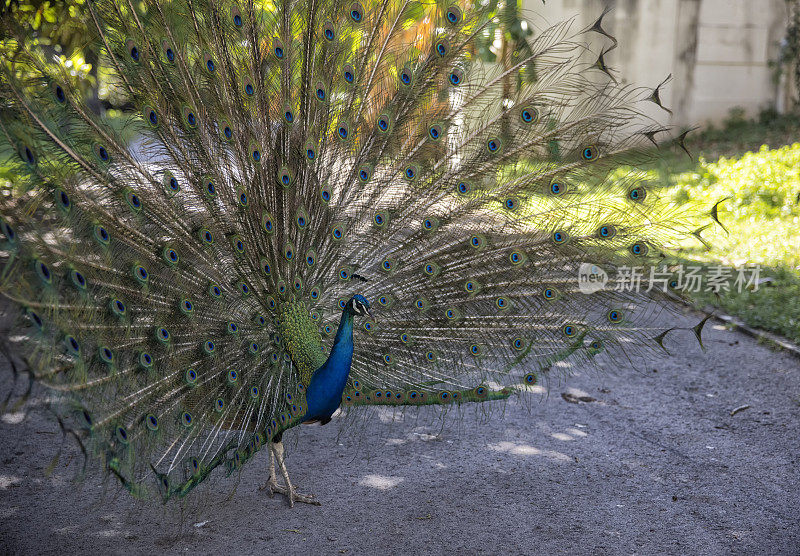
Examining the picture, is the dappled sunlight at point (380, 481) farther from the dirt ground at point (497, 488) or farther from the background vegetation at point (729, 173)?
the background vegetation at point (729, 173)

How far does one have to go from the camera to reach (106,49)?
309cm

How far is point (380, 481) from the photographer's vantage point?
4008 mm

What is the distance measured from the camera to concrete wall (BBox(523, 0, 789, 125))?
1330 centimetres

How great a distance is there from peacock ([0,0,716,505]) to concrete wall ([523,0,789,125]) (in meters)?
10.8

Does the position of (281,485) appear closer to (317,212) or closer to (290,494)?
(290,494)

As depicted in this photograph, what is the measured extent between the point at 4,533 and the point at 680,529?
3.32 m

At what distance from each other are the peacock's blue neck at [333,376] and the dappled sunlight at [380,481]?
31.3 inches

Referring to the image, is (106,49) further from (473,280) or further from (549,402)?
(549,402)

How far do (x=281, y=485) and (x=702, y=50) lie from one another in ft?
42.0

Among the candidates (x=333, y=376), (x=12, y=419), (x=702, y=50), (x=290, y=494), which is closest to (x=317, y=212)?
(x=333, y=376)

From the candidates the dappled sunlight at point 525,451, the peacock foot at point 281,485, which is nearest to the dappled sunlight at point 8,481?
the peacock foot at point 281,485

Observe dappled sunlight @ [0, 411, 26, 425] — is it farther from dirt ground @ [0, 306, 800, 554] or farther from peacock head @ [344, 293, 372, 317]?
peacock head @ [344, 293, 372, 317]

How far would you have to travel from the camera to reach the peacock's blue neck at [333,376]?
3.34m

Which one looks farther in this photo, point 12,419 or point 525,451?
point 12,419
